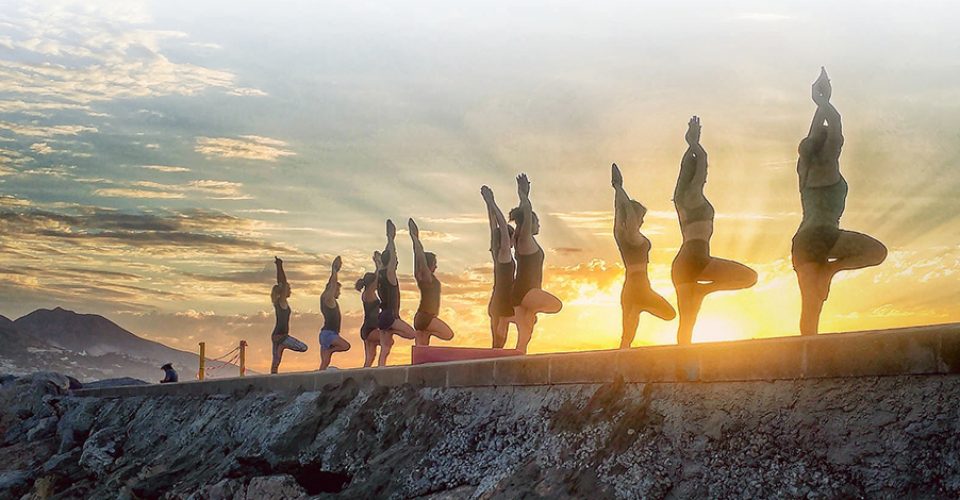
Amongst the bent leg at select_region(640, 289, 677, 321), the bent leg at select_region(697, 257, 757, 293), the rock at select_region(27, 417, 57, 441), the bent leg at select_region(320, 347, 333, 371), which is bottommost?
the rock at select_region(27, 417, 57, 441)

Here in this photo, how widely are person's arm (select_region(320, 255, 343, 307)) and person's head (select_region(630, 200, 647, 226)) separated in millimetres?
10070

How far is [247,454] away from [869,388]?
341 inches

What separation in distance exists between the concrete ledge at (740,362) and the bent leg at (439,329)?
551 centimetres

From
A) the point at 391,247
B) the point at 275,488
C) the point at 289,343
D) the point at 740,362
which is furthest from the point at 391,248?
the point at 740,362

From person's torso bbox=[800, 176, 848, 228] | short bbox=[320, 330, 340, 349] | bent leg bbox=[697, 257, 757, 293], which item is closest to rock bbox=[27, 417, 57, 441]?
short bbox=[320, 330, 340, 349]

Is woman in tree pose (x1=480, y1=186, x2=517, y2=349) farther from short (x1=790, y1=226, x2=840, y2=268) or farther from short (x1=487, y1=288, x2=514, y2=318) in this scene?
short (x1=790, y1=226, x2=840, y2=268)

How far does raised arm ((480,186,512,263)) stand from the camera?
43.1 feet

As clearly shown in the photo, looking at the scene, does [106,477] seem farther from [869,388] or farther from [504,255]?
[869,388]

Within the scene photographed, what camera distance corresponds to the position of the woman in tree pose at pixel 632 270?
990 centimetres

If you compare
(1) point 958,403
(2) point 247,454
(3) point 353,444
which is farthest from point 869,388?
(2) point 247,454

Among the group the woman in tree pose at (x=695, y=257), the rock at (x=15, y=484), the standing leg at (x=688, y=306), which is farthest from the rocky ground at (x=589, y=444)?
the rock at (x=15, y=484)

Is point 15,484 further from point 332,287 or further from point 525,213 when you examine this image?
point 525,213

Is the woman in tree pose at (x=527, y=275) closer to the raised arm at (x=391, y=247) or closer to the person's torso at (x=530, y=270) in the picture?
the person's torso at (x=530, y=270)

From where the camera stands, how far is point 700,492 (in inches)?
234
